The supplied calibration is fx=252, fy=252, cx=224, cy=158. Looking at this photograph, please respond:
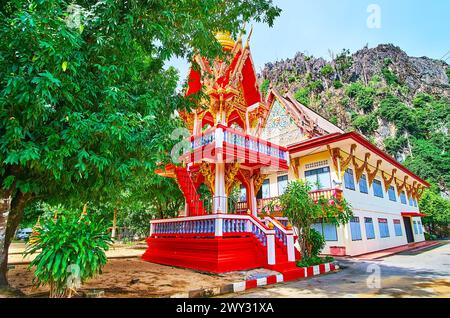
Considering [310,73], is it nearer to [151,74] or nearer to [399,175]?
[399,175]

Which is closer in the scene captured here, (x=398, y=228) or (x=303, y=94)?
(x=398, y=228)

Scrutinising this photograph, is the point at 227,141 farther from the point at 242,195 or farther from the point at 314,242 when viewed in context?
the point at 242,195

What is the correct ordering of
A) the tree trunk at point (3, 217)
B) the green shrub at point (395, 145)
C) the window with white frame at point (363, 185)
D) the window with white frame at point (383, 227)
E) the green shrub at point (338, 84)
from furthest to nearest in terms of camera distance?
the green shrub at point (338, 84)
the green shrub at point (395, 145)
the window with white frame at point (383, 227)
the window with white frame at point (363, 185)
the tree trunk at point (3, 217)

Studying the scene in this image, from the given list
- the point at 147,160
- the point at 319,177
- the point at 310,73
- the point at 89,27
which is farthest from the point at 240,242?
the point at 310,73

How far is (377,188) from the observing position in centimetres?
1939

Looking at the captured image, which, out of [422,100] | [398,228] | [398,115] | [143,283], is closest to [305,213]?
[143,283]

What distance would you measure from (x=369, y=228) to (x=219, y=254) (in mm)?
12661

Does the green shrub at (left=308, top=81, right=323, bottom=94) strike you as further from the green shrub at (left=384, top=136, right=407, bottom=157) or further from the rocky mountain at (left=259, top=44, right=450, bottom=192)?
the green shrub at (left=384, top=136, right=407, bottom=157)

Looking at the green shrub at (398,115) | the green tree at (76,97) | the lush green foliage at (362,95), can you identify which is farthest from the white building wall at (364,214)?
the lush green foliage at (362,95)

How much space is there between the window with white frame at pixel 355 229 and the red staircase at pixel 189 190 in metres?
8.85

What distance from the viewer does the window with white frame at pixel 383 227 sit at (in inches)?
707

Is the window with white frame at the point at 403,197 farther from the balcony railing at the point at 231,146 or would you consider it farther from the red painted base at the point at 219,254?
the red painted base at the point at 219,254

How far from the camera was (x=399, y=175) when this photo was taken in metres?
24.0
